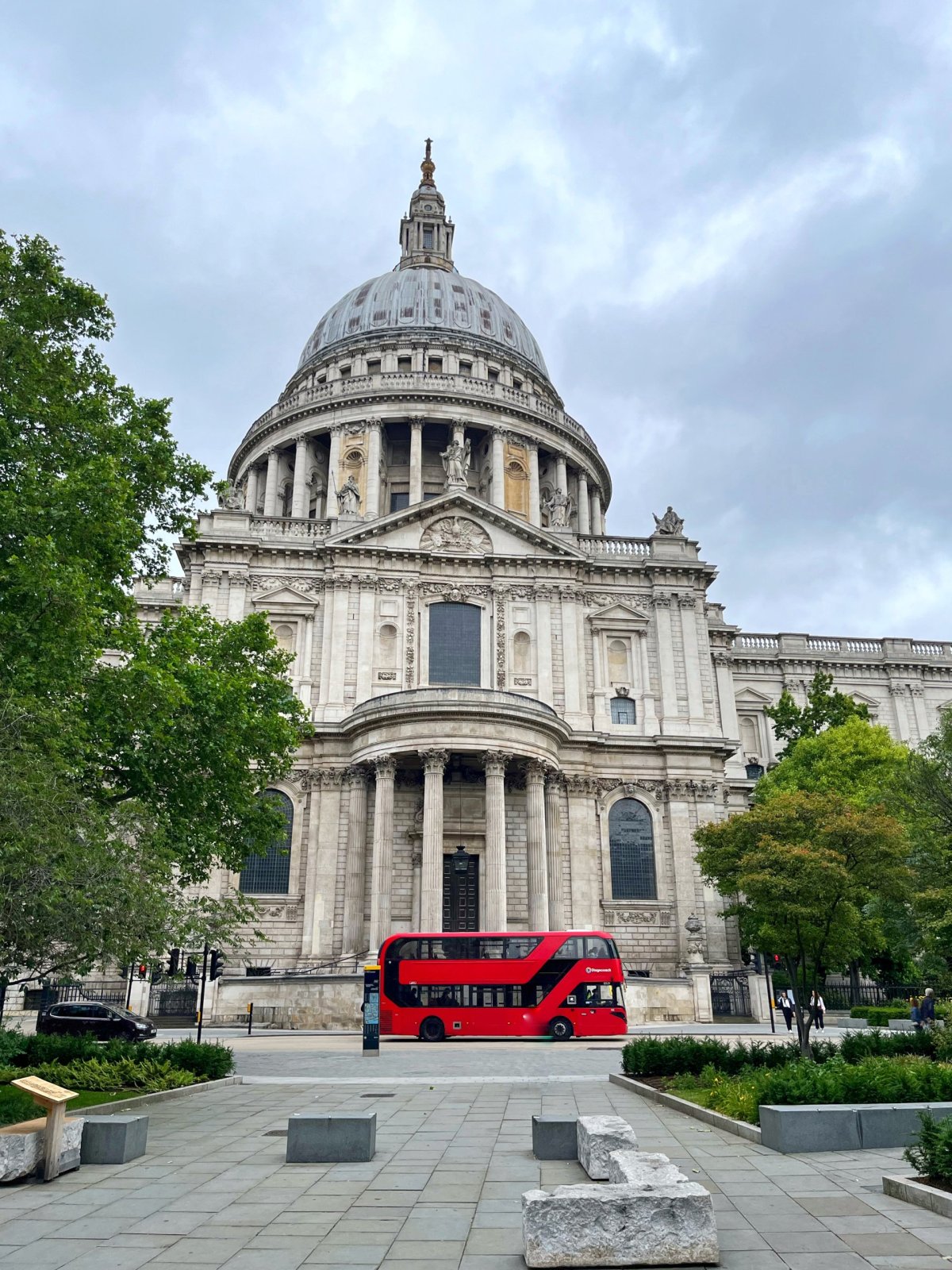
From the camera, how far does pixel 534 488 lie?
64.4 metres

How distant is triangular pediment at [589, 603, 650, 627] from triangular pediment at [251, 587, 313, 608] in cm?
1411

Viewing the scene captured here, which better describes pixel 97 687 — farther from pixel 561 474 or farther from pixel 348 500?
pixel 561 474

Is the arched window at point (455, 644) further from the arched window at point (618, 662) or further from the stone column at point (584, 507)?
the stone column at point (584, 507)

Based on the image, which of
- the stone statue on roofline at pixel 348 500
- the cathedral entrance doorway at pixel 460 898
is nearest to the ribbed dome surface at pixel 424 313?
the stone statue on roofline at pixel 348 500

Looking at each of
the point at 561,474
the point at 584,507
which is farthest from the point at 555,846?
the point at 561,474

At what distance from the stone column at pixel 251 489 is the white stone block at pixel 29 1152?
58517 mm

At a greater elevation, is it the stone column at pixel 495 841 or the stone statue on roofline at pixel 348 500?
the stone statue on roofline at pixel 348 500

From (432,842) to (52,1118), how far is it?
95.0 feet

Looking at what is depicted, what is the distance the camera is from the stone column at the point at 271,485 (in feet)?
212

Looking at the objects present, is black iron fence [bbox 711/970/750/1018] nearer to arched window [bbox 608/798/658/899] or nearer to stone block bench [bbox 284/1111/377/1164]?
arched window [bbox 608/798/658/899]

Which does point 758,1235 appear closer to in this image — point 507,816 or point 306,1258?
point 306,1258

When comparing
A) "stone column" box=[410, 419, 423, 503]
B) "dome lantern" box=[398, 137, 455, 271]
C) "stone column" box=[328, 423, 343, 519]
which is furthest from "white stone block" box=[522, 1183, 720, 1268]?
"dome lantern" box=[398, 137, 455, 271]

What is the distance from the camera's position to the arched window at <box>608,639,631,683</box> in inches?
1967

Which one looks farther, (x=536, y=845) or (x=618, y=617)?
(x=618, y=617)
